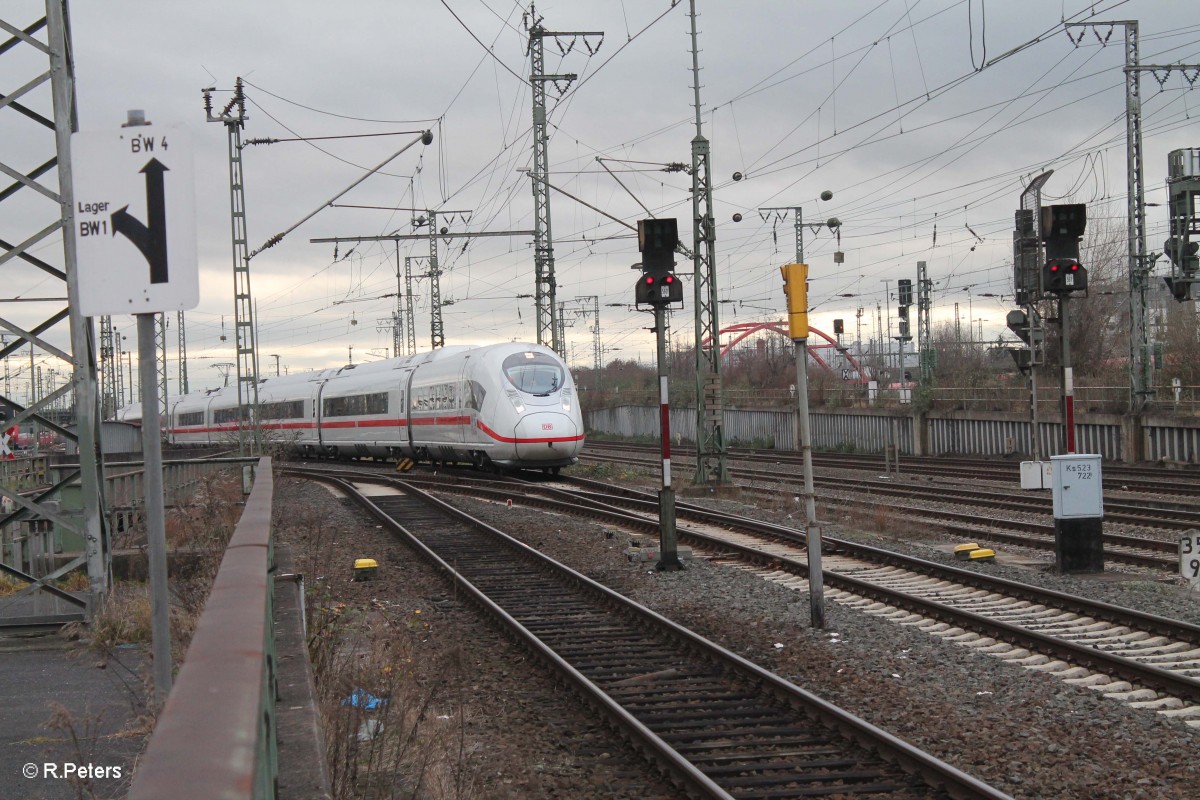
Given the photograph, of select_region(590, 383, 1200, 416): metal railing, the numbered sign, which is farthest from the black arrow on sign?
select_region(590, 383, 1200, 416): metal railing

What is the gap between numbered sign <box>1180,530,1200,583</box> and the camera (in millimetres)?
11109

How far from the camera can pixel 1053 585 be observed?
38.9 feet

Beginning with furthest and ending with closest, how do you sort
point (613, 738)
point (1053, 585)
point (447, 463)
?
point (447, 463) < point (1053, 585) < point (613, 738)

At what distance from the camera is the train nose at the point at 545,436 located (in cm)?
2695

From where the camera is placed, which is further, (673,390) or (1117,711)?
(673,390)

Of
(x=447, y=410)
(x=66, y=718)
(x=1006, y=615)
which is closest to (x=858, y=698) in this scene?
(x=1006, y=615)

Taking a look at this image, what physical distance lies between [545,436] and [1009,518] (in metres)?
11.5

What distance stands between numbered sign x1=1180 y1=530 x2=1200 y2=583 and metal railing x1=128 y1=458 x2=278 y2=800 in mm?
10551

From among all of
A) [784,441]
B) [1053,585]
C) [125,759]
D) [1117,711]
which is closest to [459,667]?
[125,759]

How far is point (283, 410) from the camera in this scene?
46281mm

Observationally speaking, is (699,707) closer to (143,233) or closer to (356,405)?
(143,233)

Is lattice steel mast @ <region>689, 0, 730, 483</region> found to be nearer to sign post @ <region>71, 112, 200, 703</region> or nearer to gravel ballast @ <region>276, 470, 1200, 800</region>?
gravel ballast @ <region>276, 470, 1200, 800</region>

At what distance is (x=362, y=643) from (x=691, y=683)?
10.2ft

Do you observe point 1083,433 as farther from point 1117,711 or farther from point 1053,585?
point 1117,711
